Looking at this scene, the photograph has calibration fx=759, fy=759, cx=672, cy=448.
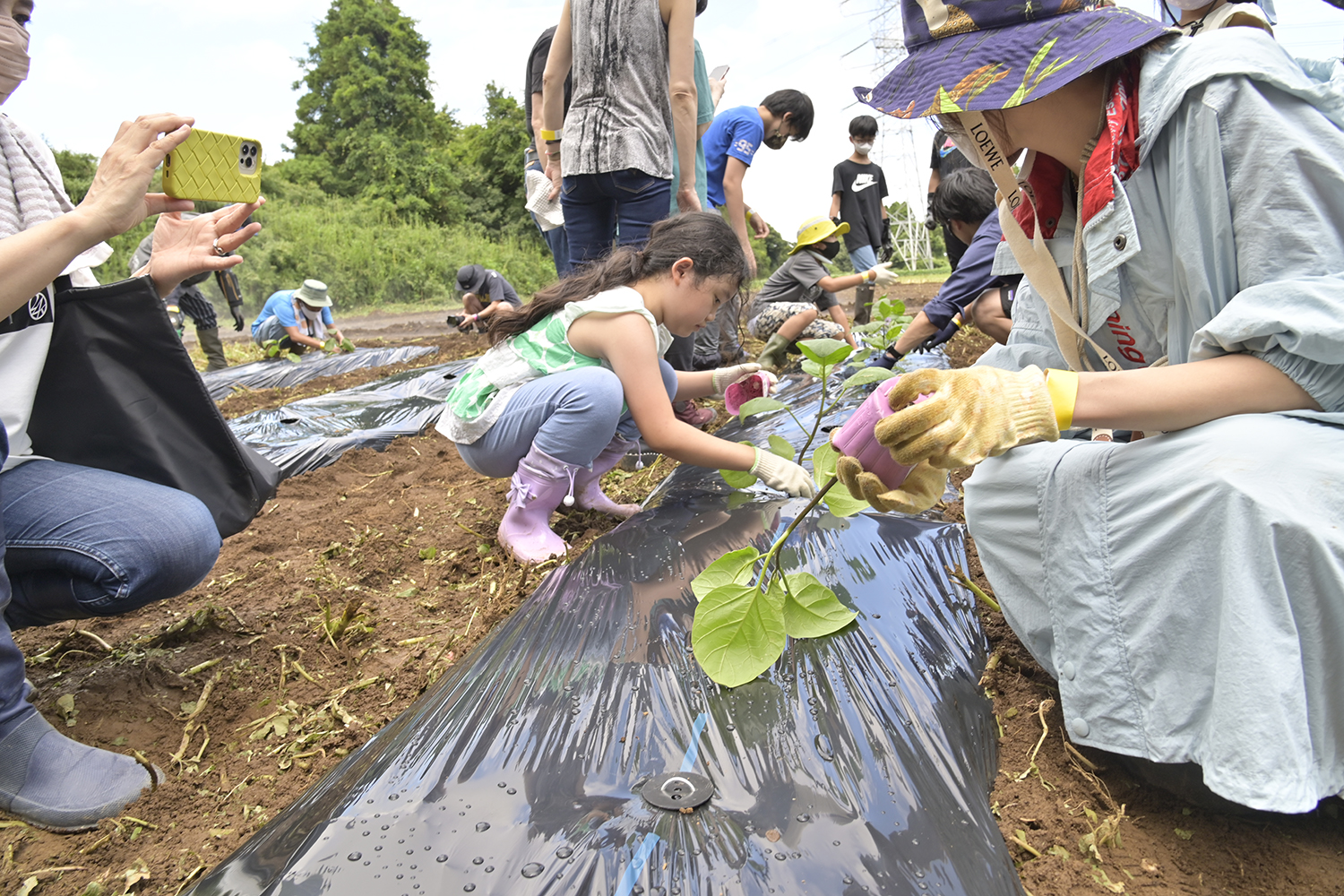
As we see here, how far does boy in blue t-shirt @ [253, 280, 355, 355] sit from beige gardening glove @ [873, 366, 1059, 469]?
19.1 feet

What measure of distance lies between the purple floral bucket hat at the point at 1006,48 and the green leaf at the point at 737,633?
2.20 ft

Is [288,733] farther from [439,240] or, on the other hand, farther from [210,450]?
[439,240]

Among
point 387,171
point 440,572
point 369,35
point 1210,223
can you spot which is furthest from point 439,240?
point 1210,223

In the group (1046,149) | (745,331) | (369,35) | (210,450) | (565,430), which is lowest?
(745,331)

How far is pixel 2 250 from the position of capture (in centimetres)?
101

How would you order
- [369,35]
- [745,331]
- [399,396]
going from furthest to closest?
[369,35] → [745,331] → [399,396]

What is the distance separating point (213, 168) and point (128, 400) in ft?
1.38

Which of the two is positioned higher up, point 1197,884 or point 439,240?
point 439,240

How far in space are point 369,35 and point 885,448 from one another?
2809 cm

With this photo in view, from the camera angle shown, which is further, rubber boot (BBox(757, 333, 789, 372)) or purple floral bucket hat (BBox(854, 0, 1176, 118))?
rubber boot (BBox(757, 333, 789, 372))

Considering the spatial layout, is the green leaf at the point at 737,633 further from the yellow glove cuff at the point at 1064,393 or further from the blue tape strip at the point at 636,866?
the yellow glove cuff at the point at 1064,393

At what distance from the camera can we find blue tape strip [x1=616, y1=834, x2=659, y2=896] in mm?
706

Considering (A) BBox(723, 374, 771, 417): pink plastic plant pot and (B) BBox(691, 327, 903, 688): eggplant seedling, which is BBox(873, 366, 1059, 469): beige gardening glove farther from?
(A) BBox(723, 374, 771, 417): pink plastic plant pot

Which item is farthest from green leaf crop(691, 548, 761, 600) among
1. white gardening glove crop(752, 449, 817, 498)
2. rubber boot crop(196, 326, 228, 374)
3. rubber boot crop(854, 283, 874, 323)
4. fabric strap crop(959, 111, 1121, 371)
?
rubber boot crop(196, 326, 228, 374)
